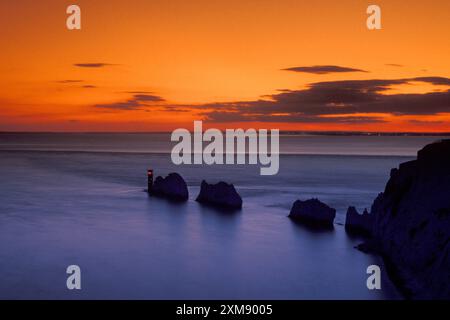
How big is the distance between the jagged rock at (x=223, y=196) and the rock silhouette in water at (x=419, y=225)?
1574cm

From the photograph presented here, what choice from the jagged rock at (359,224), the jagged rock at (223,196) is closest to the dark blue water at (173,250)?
the jagged rock at (359,224)

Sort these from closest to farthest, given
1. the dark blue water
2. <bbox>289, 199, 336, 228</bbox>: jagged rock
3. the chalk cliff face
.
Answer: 1. the chalk cliff face
2. the dark blue water
3. <bbox>289, 199, 336, 228</bbox>: jagged rock

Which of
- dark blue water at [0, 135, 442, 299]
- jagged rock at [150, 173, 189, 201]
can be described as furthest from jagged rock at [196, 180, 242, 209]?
jagged rock at [150, 173, 189, 201]

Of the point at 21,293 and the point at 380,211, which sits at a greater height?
the point at 380,211

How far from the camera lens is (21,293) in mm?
18234

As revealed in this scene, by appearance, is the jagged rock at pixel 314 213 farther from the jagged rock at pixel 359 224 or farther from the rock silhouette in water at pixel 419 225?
the rock silhouette in water at pixel 419 225

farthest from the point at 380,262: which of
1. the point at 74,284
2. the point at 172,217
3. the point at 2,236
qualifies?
the point at 2,236

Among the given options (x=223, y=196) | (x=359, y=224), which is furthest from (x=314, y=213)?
(x=223, y=196)

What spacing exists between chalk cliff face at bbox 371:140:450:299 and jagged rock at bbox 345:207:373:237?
13.3ft

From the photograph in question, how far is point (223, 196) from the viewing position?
37625mm

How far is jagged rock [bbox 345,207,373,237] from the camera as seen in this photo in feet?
87.7

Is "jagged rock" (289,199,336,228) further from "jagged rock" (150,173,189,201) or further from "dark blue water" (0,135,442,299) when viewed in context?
"jagged rock" (150,173,189,201)

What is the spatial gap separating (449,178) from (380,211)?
500 cm
